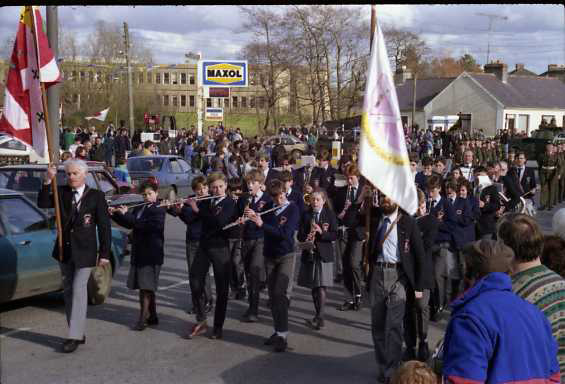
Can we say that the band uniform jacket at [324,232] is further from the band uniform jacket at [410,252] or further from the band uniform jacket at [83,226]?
the band uniform jacket at [83,226]

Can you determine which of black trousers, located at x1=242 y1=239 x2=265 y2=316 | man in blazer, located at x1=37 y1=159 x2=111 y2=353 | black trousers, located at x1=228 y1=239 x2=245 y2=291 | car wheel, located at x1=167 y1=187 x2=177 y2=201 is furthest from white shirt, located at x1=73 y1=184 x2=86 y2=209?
car wheel, located at x1=167 y1=187 x2=177 y2=201

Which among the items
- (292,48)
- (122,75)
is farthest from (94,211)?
(122,75)

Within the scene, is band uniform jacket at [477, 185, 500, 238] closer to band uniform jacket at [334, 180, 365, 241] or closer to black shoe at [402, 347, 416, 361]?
band uniform jacket at [334, 180, 365, 241]

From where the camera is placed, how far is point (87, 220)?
723 centimetres

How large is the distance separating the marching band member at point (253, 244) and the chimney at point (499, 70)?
Answer: 59.4 meters

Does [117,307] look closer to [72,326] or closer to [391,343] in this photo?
[72,326]

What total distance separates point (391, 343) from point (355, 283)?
2848 millimetres

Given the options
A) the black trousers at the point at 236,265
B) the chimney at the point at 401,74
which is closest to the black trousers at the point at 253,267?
the black trousers at the point at 236,265

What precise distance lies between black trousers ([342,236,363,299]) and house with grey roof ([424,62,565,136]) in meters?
52.0

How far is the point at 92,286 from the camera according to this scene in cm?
899

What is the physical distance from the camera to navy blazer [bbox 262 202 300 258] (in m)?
7.45

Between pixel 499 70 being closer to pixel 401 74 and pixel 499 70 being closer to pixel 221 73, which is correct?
pixel 401 74

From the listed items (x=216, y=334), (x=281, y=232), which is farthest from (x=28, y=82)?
(x=216, y=334)

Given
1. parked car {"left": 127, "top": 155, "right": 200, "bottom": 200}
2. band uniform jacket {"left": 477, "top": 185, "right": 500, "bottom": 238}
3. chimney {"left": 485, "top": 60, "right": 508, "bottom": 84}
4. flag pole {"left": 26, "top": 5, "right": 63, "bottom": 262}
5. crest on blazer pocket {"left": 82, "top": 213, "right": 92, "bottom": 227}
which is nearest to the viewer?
flag pole {"left": 26, "top": 5, "right": 63, "bottom": 262}
